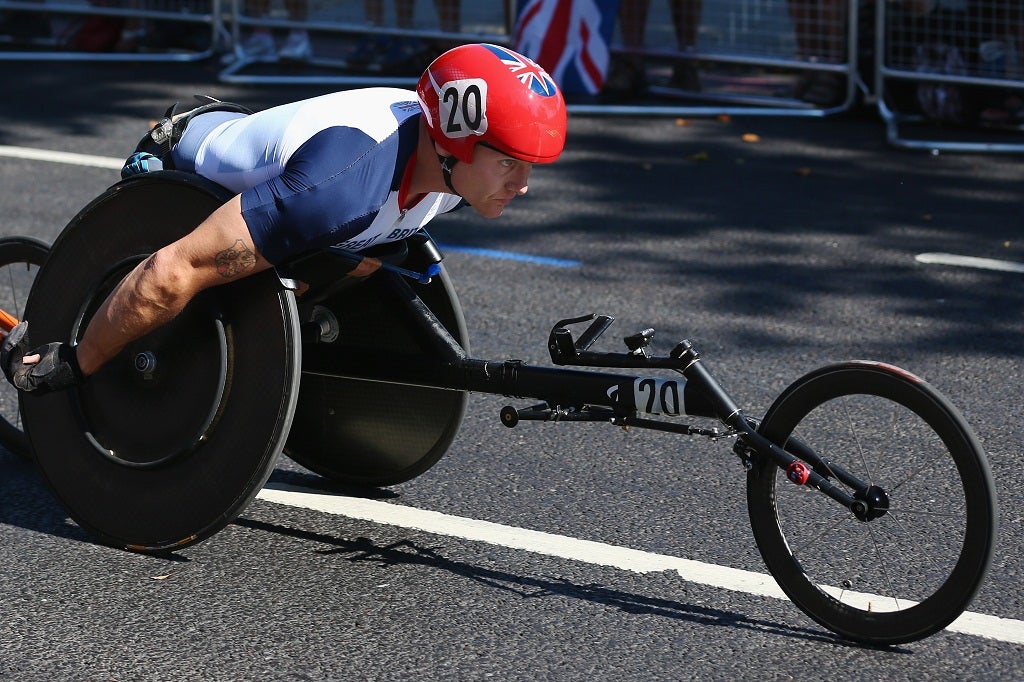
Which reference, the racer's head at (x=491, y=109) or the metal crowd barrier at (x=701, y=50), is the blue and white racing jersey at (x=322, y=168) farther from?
the metal crowd barrier at (x=701, y=50)

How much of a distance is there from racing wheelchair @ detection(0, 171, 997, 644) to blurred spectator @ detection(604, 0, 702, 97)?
242 inches

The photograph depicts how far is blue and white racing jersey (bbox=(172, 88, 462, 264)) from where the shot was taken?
341 cm

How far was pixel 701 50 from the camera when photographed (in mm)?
10031

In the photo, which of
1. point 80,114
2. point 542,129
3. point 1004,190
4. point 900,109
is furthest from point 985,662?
point 80,114

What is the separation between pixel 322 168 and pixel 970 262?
154 inches

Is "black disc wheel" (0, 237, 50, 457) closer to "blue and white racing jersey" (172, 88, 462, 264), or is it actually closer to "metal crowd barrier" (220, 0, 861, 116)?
"blue and white racing jersey" (172, 88, 462, 264)

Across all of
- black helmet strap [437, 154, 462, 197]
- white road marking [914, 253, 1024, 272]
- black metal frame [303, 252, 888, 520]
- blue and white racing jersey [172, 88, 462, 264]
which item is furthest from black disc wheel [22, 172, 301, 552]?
white road marking [914, 253, 1024, 272]

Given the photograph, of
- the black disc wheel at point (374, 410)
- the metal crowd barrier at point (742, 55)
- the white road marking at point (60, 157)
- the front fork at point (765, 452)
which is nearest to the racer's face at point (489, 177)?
the front fork at point (765, 452)

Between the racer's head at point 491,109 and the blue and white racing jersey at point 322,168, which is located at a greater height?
the racer's head at point 491,109

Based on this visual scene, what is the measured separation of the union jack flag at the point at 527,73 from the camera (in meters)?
3.41

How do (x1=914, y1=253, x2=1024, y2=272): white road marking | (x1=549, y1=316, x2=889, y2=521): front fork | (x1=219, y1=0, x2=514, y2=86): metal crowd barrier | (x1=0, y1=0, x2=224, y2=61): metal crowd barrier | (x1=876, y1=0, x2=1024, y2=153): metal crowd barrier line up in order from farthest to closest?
(x1=0, y1=0, x2=224, y2=61): metal crowd barrier
(x1=219, y1=0, x2=514, y2=86): metal crowd barrier
(x1=876, y1=0, x2=1024, y2=153): metal crowd barrier
(x1=914, y1=253, x2=1024, y2=272): white road marking
(x1=549, y1=316, x2=889, y2=521): front fork

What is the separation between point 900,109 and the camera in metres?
9.44

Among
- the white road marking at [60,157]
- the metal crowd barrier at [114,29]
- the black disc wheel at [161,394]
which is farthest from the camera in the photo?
the metal crowd barrier at [114,29]

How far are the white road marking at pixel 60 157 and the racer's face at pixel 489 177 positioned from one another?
16.1 ft
